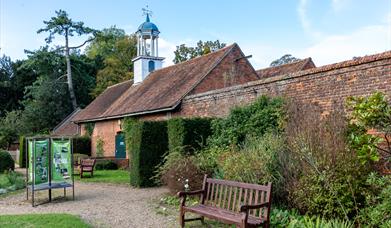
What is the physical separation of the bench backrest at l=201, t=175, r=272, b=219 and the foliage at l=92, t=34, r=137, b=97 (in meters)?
36.0

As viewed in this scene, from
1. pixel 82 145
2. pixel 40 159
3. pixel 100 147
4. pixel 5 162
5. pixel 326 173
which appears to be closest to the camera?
pixel 326 173

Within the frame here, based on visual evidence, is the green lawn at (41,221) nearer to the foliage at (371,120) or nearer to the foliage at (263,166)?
the foliage at (263,166)

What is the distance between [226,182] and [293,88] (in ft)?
15.6

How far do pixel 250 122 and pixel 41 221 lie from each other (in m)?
6.31

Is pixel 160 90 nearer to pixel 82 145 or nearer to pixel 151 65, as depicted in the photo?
pixel 151 65

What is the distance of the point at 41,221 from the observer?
775 centimetres

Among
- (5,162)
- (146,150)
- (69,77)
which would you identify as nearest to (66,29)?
Answer: (69,77)

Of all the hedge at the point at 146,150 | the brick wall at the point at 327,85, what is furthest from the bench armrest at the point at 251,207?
the hedge at the point at 146,150

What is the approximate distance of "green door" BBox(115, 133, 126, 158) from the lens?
21961 millimetres

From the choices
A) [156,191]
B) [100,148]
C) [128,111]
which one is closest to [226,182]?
[156,191]

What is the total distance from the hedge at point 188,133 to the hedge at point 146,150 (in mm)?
767

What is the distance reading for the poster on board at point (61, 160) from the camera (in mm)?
11172

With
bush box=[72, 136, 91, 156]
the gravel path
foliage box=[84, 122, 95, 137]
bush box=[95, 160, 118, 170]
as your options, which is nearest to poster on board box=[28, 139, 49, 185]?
the gravel path

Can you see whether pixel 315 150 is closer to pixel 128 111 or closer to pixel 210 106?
pixel 210 106
